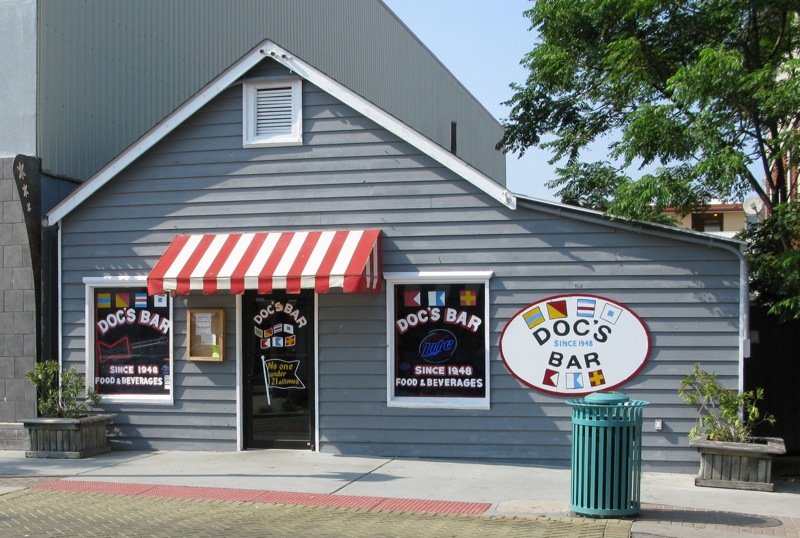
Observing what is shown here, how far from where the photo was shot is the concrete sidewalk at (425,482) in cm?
800

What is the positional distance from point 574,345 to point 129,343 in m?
5.97

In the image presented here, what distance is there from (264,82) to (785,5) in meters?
6.57

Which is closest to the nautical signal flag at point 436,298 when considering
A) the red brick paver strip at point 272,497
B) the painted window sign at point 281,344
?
the painted window sign at point 281,344

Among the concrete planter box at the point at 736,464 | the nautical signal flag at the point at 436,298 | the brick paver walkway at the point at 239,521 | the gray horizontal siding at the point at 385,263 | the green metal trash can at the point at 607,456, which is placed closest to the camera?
the brick paver walkway at the point at 239,521

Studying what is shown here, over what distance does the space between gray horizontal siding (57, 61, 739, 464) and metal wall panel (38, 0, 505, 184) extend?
1688 mm

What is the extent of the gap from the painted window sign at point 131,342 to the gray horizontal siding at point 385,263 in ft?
0.79

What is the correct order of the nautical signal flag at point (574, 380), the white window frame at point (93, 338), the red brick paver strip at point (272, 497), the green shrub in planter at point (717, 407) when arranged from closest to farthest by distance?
1. the red brick paver strip at point (272, 497)
2. the green shrub in planter at point (717, 407)
3. the nautical signal flag at point (574, 380)
4. the white window frame at point (93, 338)

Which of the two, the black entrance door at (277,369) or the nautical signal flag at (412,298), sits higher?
the nautical signal flag at (412,298)

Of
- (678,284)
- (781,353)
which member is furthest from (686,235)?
(781,353)

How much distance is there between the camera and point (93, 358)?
1191 centimetres

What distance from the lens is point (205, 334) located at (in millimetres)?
11508

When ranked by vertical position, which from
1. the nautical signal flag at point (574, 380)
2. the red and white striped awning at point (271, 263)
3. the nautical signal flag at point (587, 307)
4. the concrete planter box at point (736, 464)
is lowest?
the concrete planter box at point (736, 464)

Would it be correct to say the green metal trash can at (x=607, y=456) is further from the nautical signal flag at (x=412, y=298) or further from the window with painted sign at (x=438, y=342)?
the nautical signal flag at (x=412, y=298)

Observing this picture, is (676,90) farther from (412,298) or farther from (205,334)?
(205,334)
